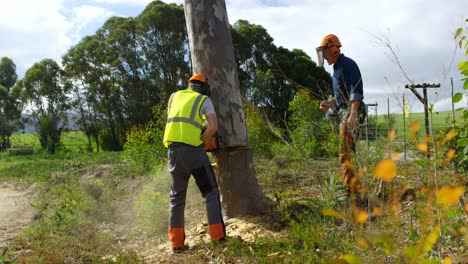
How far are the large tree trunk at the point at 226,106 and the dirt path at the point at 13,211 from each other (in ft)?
9.32

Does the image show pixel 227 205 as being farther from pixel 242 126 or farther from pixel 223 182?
pixel 242 126

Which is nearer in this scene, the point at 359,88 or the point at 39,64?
the point at 359,88

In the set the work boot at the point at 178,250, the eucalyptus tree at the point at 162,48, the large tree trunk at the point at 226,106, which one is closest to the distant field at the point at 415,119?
the large tree trunk at the point at 226,106

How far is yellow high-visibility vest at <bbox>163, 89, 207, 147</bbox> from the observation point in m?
4.51

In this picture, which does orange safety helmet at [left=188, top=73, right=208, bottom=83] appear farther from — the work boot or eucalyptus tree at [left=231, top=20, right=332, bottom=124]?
eucalyptus tree at [left=231, top=20, right=332, bottom=124]

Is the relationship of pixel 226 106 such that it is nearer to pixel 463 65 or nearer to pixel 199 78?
pixel 199 78

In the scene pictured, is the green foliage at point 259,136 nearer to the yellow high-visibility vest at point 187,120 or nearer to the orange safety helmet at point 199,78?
the orange safety helmet at point 199,78

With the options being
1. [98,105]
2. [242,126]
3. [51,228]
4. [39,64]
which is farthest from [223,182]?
[39,64]

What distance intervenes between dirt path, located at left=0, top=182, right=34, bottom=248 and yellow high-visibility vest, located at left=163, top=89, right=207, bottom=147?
2.64 metres

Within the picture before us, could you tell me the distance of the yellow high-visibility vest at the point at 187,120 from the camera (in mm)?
4512

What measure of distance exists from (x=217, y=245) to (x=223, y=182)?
39.9 inches

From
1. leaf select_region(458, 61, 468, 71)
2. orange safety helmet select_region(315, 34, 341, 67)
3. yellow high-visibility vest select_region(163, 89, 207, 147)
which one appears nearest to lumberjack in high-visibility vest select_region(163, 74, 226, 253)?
yellow high-visibility vest select_region(163, 89, 207, 147)

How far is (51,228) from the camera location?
5.42 metres

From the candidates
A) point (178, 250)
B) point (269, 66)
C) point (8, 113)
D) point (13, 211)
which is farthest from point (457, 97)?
point (8, 113)
